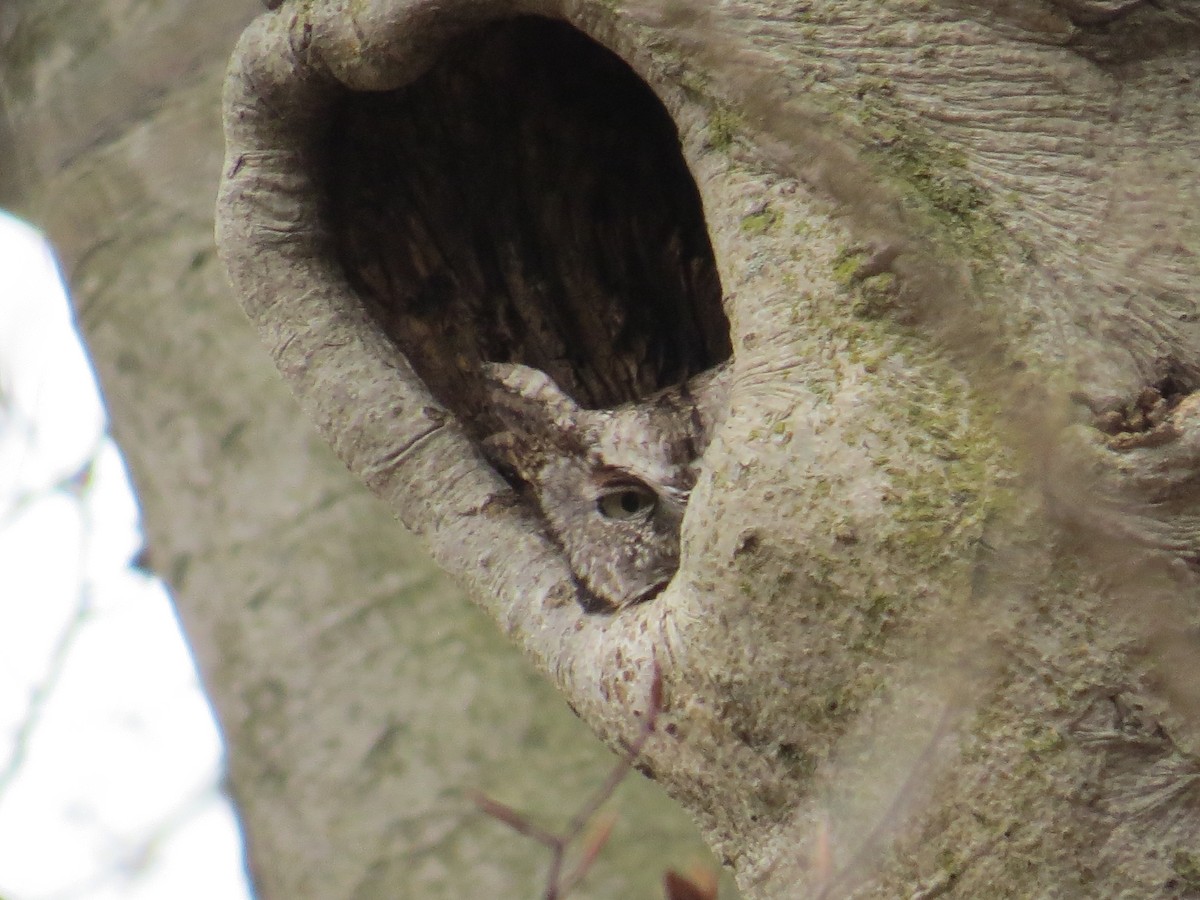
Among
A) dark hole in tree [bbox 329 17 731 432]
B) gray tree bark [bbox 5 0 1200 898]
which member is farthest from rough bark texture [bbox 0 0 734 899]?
gray tree bark [bbox 5 0 1200 898]

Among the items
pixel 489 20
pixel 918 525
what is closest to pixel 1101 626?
pixel 918 525

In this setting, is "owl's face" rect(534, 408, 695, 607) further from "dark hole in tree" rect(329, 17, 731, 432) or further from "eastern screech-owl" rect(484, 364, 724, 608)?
"dark hole in tree" rect(329, 17, 731, 432)

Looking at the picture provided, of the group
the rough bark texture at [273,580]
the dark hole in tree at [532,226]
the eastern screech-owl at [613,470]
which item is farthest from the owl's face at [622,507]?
the rough bark texture at [273,580]

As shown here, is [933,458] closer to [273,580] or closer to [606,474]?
[606,474]

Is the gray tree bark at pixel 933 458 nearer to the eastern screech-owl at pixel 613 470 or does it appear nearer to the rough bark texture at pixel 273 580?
the eastern screech-owl at pixel 613 470

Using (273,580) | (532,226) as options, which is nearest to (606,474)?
(532,226)

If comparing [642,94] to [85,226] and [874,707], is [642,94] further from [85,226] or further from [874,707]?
[85,226]
